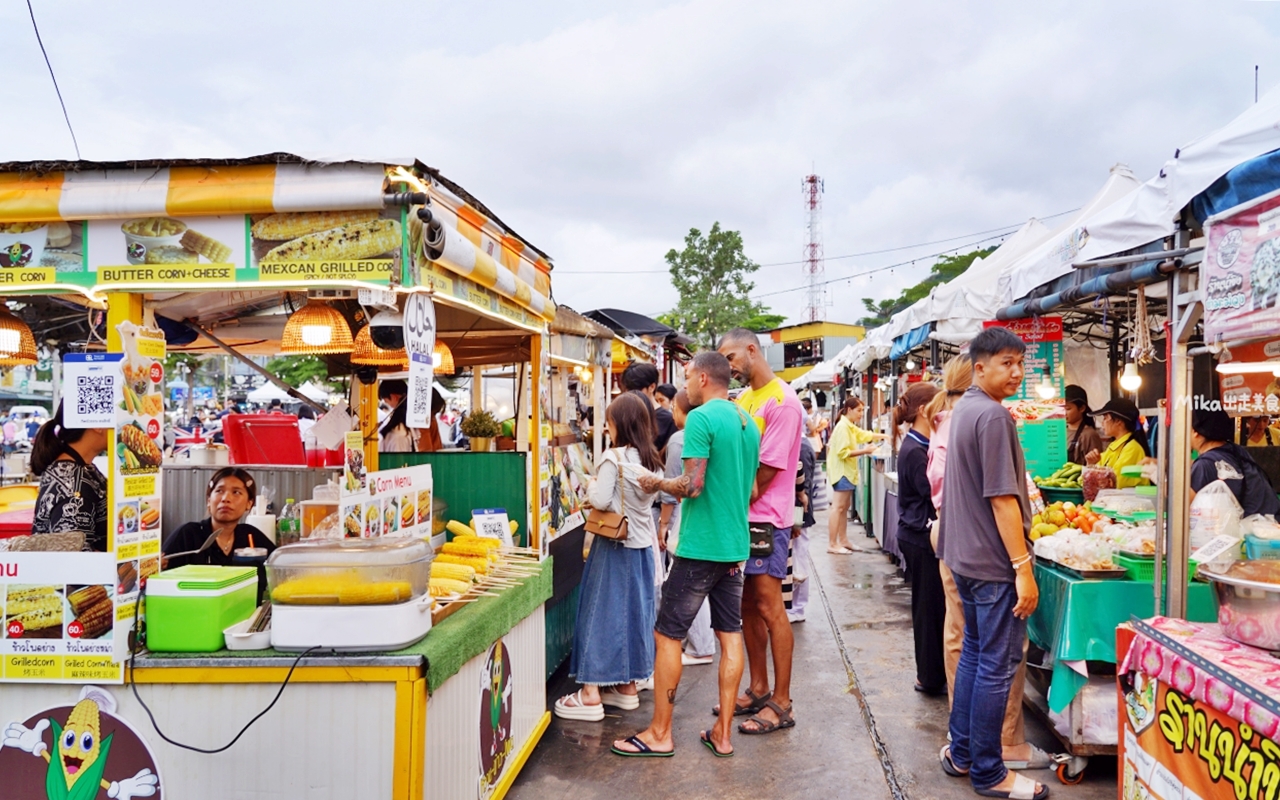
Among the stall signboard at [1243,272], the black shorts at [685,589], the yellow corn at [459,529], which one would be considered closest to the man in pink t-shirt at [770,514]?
the black shorts at [685,589]

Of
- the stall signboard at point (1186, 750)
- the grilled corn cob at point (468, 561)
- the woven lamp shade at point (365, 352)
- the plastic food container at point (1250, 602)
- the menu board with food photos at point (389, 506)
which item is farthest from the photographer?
the woven lamp shade at point (365, 352)

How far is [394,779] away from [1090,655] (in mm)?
3304

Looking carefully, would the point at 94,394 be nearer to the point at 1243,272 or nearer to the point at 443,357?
the point at 1243,272

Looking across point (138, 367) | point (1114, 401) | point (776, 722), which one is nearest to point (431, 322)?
point (138, 367)

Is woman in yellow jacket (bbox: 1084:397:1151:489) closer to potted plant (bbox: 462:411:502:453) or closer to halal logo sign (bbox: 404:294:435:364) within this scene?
potted plant (bbox: 462:411:502:453)

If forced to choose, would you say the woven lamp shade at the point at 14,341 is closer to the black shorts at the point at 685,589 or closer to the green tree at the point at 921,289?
the black shorts at the point at 685,589

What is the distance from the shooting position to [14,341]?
3.95 m

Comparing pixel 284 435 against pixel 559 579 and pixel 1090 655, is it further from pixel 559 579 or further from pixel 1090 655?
pixel 1090 655

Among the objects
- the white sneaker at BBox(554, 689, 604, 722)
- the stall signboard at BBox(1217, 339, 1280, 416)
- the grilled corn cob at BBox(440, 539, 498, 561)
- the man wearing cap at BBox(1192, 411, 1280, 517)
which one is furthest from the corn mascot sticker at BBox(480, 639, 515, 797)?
the stall signboard at BBox(1217, 339, 1280, 416)

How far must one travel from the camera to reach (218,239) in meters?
3.17

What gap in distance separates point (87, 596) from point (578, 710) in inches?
116

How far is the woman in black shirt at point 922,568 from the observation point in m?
5.35

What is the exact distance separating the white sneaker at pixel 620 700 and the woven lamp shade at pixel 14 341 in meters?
3.74

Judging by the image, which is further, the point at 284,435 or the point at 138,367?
the point at 284,435
